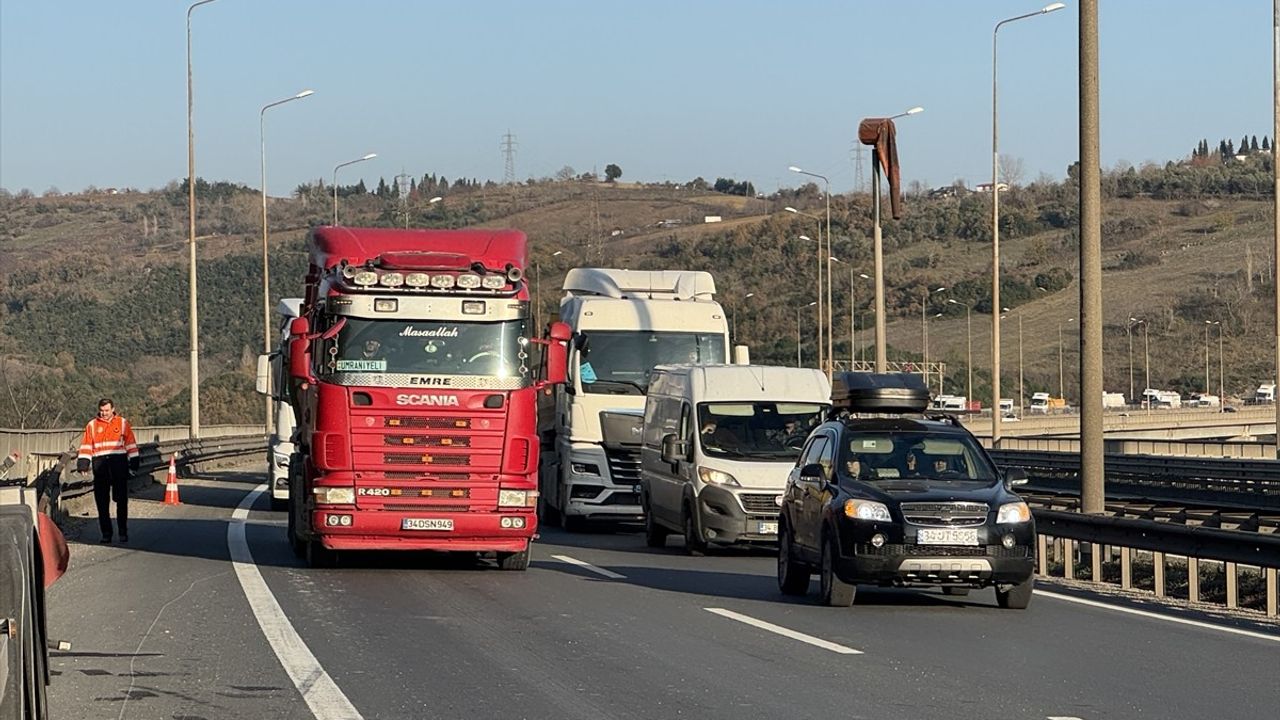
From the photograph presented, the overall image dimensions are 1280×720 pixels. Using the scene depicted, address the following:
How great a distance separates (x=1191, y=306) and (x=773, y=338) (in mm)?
30248

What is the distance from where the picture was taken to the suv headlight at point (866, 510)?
1608 centimetres

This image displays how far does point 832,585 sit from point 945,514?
3.80ft

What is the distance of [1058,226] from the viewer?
15462 cm

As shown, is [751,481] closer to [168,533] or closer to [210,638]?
[168,533]

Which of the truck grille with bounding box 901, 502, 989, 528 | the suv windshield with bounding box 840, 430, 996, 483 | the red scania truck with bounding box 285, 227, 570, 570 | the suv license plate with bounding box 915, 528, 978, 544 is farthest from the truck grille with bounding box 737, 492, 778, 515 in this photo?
the suv license plate with bounding box 915, 528, 978, 544

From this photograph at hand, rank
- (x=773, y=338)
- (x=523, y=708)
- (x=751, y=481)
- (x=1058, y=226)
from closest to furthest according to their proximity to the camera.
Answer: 1. (x=523, y=708)
2. (x=751, y=481)
3. (x=773, y=338)
4. (x=1058, y=226)

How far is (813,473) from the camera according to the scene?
17359mm

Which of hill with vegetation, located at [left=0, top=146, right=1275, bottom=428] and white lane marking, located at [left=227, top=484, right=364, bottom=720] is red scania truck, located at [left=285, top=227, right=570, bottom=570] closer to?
white lane marking, located at [left=227, top=484, right=364, bottom=720]

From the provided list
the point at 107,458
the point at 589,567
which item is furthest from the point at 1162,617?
the point at 107,458

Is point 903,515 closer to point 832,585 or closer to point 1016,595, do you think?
point 832,585

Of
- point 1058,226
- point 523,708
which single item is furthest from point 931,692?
point 1058,226

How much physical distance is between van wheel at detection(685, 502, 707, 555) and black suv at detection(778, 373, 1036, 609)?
4964mm

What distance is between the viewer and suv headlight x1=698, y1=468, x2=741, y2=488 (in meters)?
22.8

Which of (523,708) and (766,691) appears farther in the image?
(766,691)
